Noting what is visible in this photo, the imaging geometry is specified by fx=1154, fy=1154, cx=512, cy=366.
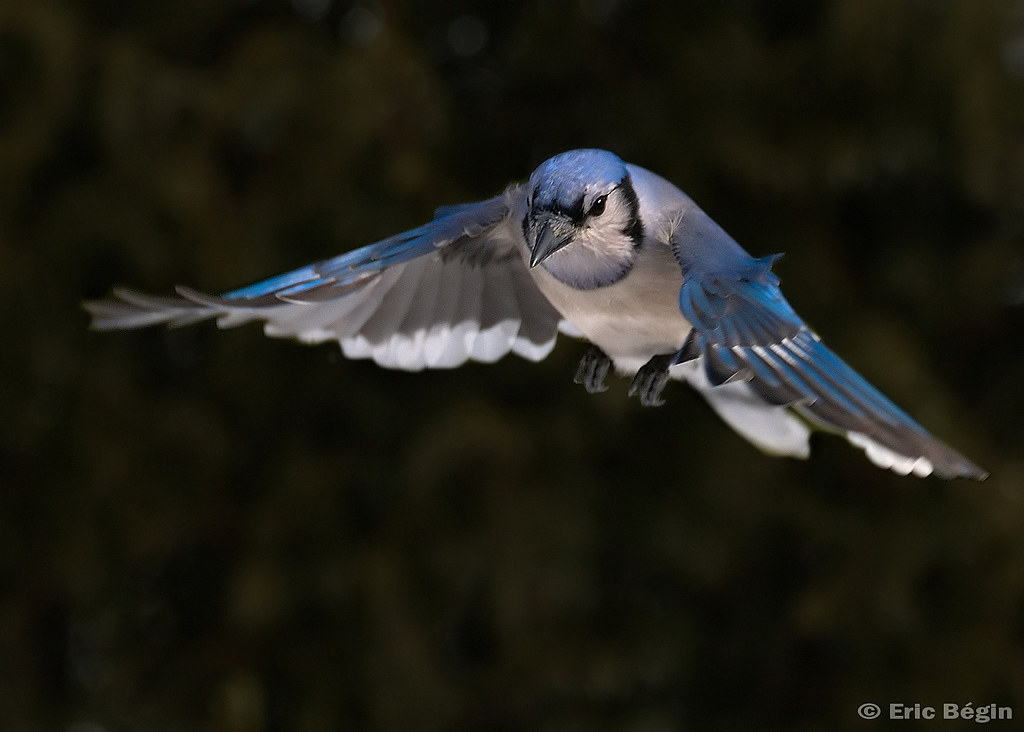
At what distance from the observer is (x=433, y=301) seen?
945 millimetres

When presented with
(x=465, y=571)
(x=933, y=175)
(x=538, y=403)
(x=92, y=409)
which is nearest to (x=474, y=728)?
(x=465, y=571)

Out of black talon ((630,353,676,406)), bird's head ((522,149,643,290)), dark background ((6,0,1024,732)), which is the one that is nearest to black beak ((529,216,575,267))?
bird's head ((522,149,643,290))

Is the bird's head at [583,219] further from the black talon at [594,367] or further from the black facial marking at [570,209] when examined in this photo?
the black talon at [594,367]

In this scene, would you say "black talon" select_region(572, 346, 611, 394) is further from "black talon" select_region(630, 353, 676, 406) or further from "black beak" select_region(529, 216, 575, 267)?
"black beak" select_region(529, 216, 575, 267)

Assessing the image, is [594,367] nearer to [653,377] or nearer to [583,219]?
[653,377]

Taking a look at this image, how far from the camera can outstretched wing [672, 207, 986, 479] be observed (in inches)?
21.4

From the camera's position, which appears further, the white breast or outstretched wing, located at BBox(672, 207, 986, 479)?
the white breast

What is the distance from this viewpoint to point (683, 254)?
69cm

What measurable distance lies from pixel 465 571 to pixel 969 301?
0.92m

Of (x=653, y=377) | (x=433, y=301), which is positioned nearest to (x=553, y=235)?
(x=653, y=377)

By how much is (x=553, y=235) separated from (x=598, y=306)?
106 mm

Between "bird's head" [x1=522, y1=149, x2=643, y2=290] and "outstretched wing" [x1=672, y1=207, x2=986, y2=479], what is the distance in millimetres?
77

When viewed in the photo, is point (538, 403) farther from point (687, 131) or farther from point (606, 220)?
point (606, 220)

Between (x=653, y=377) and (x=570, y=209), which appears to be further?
(x=653, y=377)
